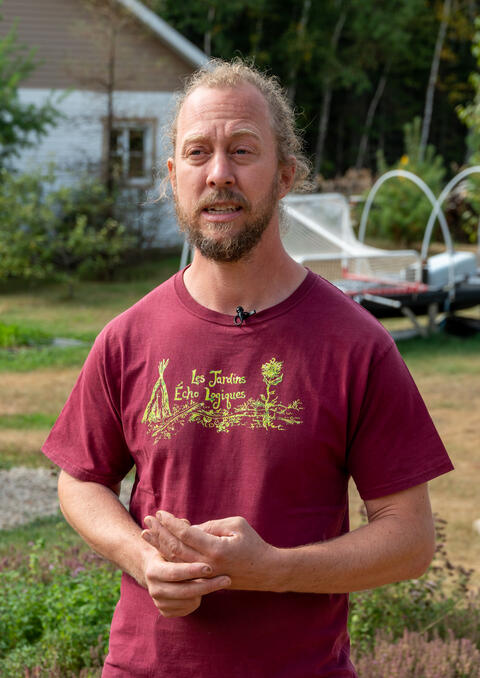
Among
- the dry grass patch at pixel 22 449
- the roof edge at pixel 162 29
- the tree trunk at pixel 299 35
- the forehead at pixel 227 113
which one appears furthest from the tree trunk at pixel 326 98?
the forehead at pixel 227 113

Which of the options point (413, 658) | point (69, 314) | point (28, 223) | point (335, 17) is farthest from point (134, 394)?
point (335, 17)

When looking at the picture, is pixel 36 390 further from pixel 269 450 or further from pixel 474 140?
pixel 474 140

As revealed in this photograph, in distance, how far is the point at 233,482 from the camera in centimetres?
189

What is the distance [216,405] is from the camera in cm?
192

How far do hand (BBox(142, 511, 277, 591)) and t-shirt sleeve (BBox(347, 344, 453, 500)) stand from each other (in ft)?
0.94

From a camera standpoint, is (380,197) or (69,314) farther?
(380,197)

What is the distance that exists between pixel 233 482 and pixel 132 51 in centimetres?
2116

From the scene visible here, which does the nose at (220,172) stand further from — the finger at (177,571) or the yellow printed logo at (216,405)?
the finger at (177,571)

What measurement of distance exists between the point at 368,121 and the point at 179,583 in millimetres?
30139

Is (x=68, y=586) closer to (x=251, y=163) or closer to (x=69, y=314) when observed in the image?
(x=251, y=163)

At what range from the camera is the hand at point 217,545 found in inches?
66.9

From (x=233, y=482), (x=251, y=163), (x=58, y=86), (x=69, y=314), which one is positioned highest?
(x=251, y=163)

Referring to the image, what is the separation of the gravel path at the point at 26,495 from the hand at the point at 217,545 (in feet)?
14.2

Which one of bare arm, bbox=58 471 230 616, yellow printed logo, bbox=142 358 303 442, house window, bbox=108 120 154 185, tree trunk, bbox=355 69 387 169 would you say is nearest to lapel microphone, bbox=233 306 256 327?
yellow printed logo, bbox=142 358 303 442
